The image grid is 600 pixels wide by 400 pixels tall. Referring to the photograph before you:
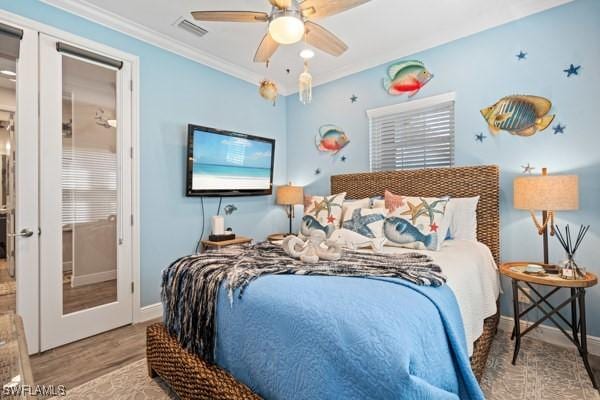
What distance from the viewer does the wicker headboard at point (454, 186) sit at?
8.70ft

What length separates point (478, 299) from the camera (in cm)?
180

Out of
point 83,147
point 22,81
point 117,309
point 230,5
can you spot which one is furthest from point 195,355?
point 230,5

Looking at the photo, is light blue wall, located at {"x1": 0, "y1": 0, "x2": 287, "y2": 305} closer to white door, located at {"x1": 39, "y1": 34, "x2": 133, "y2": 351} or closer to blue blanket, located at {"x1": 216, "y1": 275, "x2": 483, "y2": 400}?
white door, located at {"x1": 39, "y1": 34, "x2": 133, "y2": 351}

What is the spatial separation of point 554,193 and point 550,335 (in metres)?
1.24

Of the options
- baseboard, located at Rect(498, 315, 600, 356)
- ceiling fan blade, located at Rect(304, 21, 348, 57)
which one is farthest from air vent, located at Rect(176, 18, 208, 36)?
baseboard, located at Rect(498, 315, 600, 356)

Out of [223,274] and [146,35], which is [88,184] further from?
[223,274]

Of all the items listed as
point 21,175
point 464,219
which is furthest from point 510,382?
point 21,175

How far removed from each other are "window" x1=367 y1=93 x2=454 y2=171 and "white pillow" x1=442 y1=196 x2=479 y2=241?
0.50 meters

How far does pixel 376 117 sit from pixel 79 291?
3.45m

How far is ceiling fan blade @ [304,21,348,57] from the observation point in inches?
81.4

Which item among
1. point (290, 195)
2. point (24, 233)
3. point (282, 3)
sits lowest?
point (24, 233)

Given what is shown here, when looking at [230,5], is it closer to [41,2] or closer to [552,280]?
[41,2]

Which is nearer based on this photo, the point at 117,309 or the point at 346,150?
the point at 117,309

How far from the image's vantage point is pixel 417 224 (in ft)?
7.90
